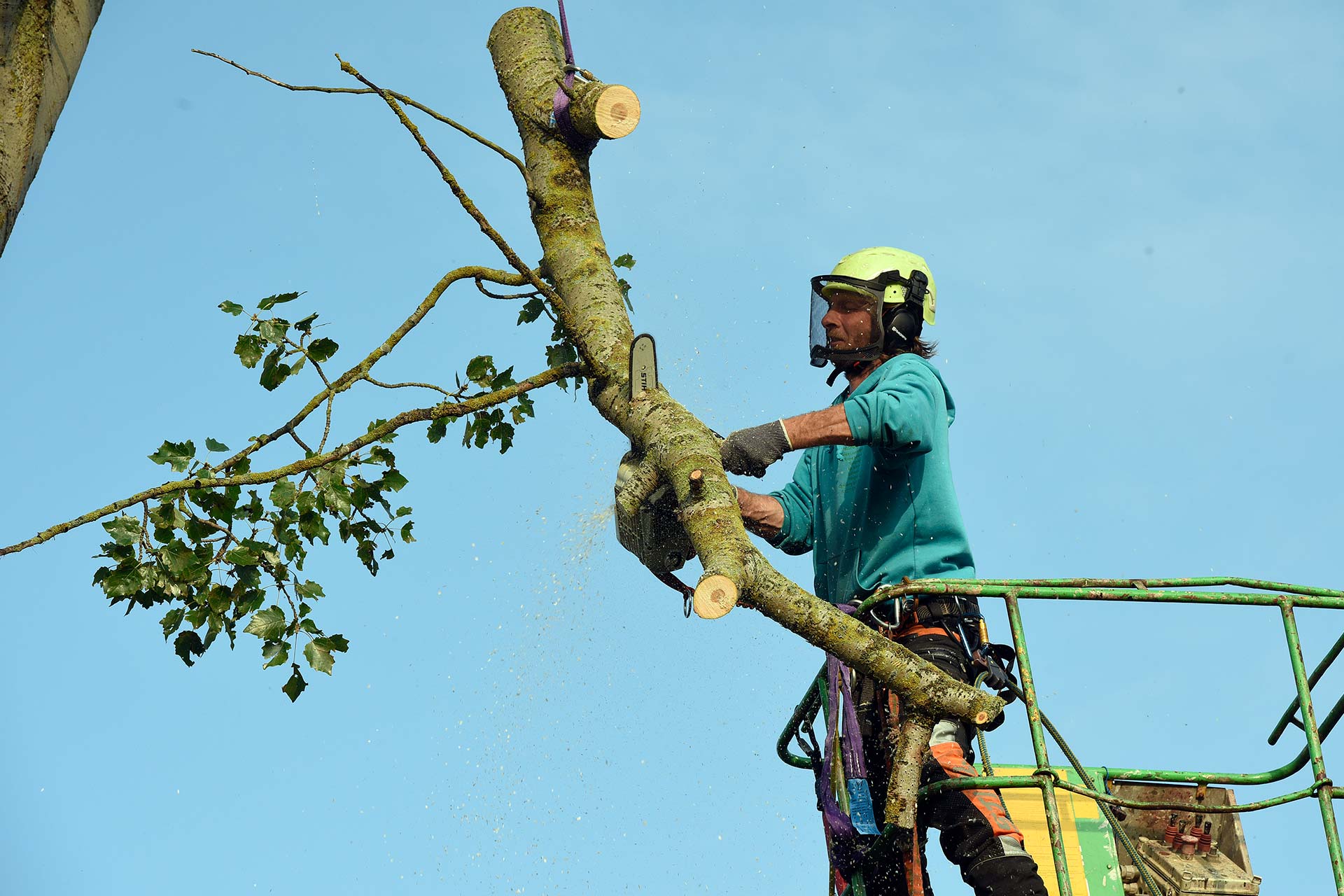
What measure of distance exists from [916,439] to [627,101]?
225 cm

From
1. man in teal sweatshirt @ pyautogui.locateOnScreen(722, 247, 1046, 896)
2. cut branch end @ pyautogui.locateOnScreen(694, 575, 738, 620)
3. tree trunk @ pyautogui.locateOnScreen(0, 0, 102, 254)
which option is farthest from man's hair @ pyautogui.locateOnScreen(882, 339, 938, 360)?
tree trunk @ pyautogui.locateOnScreen(0, 0, 102, 254)

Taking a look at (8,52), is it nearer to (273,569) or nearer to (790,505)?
(273,569)

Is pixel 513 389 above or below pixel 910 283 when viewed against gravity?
below

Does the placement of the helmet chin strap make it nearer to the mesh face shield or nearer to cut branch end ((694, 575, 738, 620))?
the mesh face shield

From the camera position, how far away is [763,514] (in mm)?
8180

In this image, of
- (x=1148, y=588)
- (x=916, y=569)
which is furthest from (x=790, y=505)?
(x=1148, y=588)

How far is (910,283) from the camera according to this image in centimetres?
789

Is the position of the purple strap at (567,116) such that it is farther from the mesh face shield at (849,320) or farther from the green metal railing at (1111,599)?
the green metal railing at (1111,599)

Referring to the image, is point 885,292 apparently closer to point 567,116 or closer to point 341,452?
point 567,116

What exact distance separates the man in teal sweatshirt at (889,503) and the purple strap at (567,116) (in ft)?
4.74

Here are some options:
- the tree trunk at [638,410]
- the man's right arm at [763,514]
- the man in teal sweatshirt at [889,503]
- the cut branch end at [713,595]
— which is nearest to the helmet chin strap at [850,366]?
the man in teal sweatshirt at [889,503]

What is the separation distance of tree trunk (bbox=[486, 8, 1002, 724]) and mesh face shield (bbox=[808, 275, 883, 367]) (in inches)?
51.5

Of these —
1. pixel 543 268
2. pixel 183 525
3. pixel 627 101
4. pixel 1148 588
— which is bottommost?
pixel 1148 588

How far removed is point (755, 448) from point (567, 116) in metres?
2.02
